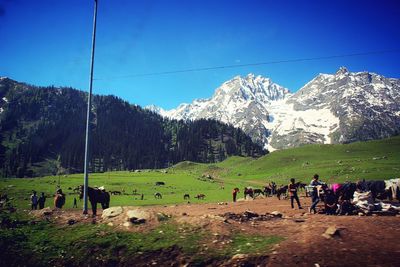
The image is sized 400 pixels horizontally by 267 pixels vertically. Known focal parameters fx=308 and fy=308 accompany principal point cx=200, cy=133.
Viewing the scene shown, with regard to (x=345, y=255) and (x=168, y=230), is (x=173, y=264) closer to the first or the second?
(x=168, y=230)

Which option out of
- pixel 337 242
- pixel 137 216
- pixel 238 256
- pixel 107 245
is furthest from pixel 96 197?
pixel 337 242

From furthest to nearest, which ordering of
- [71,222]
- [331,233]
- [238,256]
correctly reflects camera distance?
[71,222] < [331,233] < [238,256]

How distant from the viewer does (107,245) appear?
17.3 meters

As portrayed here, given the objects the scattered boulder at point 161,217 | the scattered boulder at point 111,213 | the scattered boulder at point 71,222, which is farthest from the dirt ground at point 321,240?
the scattered boulder at point 71,222

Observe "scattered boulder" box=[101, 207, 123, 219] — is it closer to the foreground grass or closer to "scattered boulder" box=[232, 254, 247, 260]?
the foreground grass

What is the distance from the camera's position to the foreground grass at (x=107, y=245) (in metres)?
15.9

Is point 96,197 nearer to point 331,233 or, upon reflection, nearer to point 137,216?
point 137,216

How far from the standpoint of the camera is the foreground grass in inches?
625

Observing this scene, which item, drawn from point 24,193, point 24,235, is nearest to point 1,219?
point 24,235

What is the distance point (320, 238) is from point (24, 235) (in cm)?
1756

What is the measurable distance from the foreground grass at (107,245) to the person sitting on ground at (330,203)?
9383mm

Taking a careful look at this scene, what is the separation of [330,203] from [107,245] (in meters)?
16.8

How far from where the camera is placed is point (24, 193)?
6325 cm

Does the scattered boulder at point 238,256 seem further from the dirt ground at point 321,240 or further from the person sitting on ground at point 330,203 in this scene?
the person sitting on ground at point 330,203
